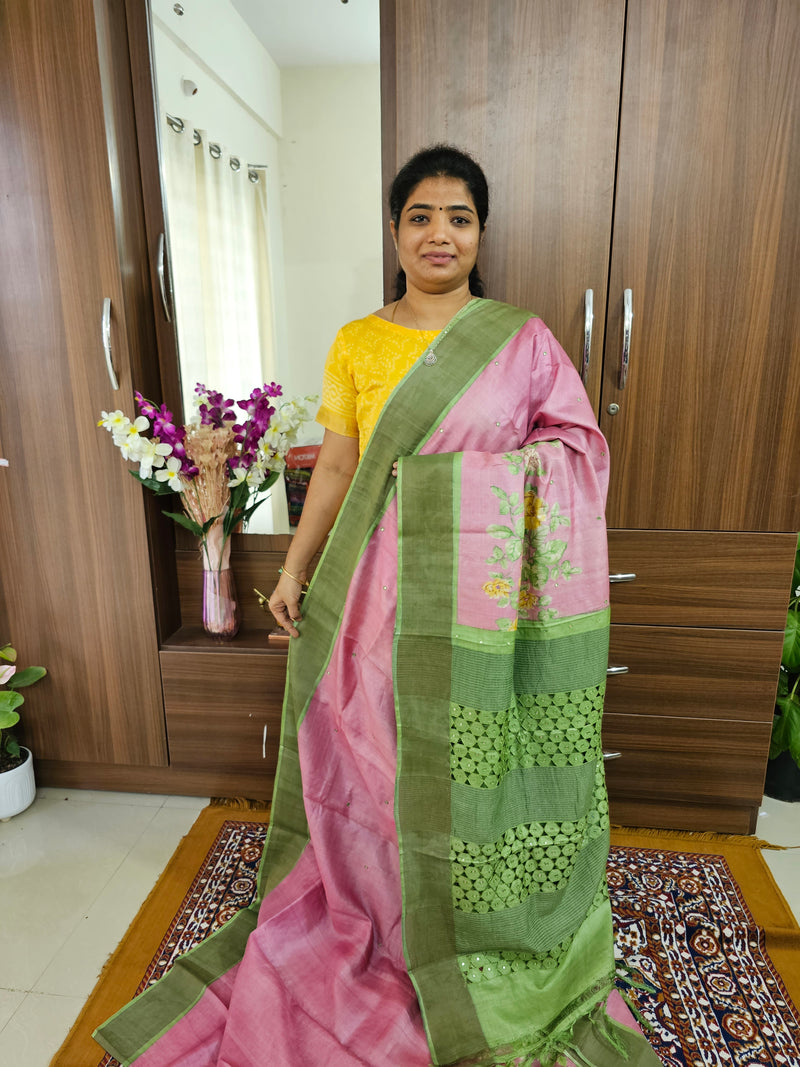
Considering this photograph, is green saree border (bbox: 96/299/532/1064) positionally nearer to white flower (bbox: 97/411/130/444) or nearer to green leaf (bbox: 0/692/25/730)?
white flower (bbox: 97/411/130/444)

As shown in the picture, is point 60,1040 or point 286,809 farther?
point 286,809

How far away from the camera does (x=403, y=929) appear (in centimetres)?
128

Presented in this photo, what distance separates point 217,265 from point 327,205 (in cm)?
31

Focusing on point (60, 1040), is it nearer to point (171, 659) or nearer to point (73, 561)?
point (171, 659)

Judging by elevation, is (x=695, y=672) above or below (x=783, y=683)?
above

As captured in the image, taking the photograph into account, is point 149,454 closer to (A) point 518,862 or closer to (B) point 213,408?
(B) point 213,408

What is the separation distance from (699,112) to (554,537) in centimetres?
97

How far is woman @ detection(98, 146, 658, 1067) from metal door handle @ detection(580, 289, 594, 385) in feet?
1.14

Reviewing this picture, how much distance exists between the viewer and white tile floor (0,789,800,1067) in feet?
4.47

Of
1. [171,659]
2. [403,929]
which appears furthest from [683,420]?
[171,659]

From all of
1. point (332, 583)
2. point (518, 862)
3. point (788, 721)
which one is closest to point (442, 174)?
point (332, 583)

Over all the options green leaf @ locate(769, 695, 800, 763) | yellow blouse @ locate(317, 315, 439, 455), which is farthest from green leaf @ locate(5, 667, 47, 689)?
green leaf @ locate(769, 695, 800, 763)

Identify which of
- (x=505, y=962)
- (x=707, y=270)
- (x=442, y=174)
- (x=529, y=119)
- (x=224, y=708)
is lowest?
(x=505, y=962)

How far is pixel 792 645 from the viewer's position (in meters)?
1.88
